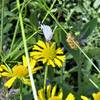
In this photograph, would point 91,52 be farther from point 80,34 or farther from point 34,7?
point 34,7

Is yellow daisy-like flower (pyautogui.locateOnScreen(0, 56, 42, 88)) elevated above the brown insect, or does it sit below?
below

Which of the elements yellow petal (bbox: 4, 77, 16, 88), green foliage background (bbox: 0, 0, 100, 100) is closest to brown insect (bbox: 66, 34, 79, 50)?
green foliage background (bbox: 0, 0, 100, 100)

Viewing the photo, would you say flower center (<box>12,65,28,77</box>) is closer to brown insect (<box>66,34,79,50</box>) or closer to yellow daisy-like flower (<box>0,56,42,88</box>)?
yellow daisy-like flower (<box>0,56,42,88</box>)

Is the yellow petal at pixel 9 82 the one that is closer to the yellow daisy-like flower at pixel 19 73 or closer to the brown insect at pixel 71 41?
the yellow daisy-like flower at pixel 19 73

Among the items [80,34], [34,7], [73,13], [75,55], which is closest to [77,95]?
[75,55]

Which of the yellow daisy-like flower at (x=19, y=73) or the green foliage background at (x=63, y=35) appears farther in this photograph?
the green foliage background at (x=63, y=35)

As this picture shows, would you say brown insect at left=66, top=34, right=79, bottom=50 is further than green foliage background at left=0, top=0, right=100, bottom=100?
No

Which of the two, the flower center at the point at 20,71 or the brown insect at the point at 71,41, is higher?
the brown insect at the point at 71,41

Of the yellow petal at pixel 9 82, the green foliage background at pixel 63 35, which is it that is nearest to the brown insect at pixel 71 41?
the green foliage background at pixel 63 35

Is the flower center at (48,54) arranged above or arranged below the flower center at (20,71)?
above

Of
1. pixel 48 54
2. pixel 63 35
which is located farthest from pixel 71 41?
pixel 63 35

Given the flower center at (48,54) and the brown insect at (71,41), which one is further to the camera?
the flower center at (48,54)
